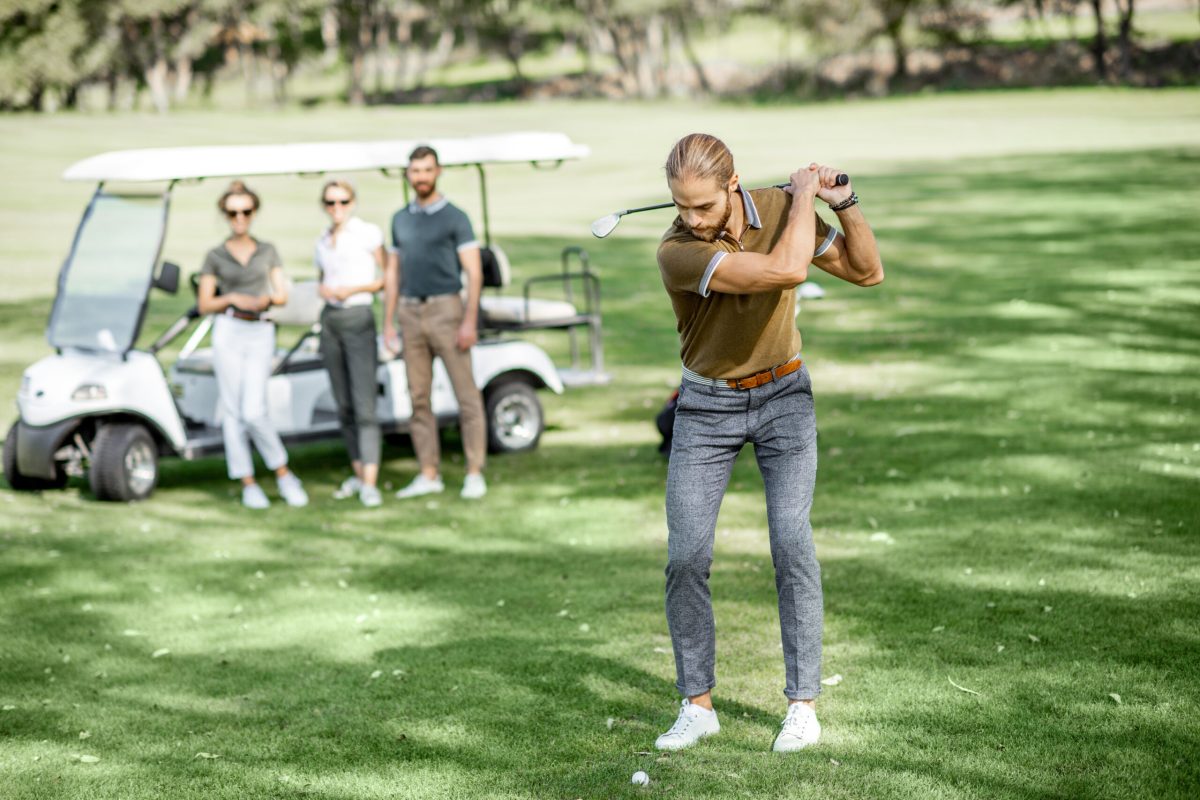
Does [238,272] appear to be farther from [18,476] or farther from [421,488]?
[18,476]

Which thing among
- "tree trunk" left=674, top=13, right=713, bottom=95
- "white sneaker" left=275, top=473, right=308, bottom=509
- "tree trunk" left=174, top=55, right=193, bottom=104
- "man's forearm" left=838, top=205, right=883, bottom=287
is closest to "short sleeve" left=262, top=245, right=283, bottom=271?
"white sneaker" left=275, top=473, right=308, bottom=509

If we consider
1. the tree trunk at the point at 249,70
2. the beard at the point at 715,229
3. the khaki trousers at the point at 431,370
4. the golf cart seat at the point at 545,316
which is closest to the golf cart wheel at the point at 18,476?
the khaki trousers at the point at 431,370

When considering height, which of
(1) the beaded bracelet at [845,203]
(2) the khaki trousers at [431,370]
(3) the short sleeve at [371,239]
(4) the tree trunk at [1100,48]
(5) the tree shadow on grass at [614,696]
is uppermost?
(4) the tree trunk at [1100,48]

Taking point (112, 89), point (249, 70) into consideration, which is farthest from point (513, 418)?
point (249, 70)

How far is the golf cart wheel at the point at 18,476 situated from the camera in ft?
28.3

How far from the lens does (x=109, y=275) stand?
342 inches

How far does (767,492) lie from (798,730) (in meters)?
0.76

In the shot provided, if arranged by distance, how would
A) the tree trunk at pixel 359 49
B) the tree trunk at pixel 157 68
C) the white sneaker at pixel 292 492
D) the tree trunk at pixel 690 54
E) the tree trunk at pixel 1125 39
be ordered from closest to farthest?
the white sneaker at pixel 292 492
the tree trunk at pixel 1125 39
the tree trunk at pixel 157 68
the tree trunk at pixel 690 54
the tree trunk at pixel 359 49

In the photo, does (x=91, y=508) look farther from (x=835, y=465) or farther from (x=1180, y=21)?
(x=1180, y=21)

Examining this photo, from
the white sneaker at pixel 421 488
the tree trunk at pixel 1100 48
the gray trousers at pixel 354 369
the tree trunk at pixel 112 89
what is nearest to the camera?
the gray trousers at pixel 354 369

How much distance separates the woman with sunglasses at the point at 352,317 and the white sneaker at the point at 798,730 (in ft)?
14.5

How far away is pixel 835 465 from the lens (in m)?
8.59

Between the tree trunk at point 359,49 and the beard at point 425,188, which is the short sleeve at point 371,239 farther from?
the tree trunk at point 359,49

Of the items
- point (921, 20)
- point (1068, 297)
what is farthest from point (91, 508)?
point (921, 20)
